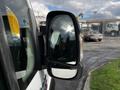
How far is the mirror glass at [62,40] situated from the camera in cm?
197

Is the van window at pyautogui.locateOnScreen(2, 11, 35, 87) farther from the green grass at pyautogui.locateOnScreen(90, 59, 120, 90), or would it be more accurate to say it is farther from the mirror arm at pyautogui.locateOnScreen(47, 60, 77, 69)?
the green grass at pyautogui.locateOnScreen(90, 59, 120, 90)

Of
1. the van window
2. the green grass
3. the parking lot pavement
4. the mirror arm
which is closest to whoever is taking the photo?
the van window

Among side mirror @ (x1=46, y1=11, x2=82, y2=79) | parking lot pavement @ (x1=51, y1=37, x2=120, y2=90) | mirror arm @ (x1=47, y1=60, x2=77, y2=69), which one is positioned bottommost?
parking lot pavement @ (x1=51, y1=37, x2=120, y2=90)

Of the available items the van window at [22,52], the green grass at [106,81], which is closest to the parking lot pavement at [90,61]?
the green grass at [106,81]

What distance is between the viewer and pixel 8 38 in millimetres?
1666

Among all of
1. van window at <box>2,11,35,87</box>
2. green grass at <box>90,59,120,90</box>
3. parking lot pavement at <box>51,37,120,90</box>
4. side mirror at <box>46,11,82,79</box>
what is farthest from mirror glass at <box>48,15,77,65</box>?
green grass at <box>90,59,120,90</box>

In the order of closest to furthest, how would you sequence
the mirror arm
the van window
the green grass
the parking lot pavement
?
the van window < the mirror arm < the parking lot pavement < the green grass

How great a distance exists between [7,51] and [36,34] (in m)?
0.59

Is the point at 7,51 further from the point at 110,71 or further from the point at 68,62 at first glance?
the point at 110,71

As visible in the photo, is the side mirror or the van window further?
the side mirror

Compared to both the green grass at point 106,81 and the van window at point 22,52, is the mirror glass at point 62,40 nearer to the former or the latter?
the van window at point 22,52

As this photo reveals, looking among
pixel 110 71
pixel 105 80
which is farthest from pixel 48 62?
pixel 110 71

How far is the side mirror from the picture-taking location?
196cm

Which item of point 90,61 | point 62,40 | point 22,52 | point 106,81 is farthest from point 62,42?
point 90,61
